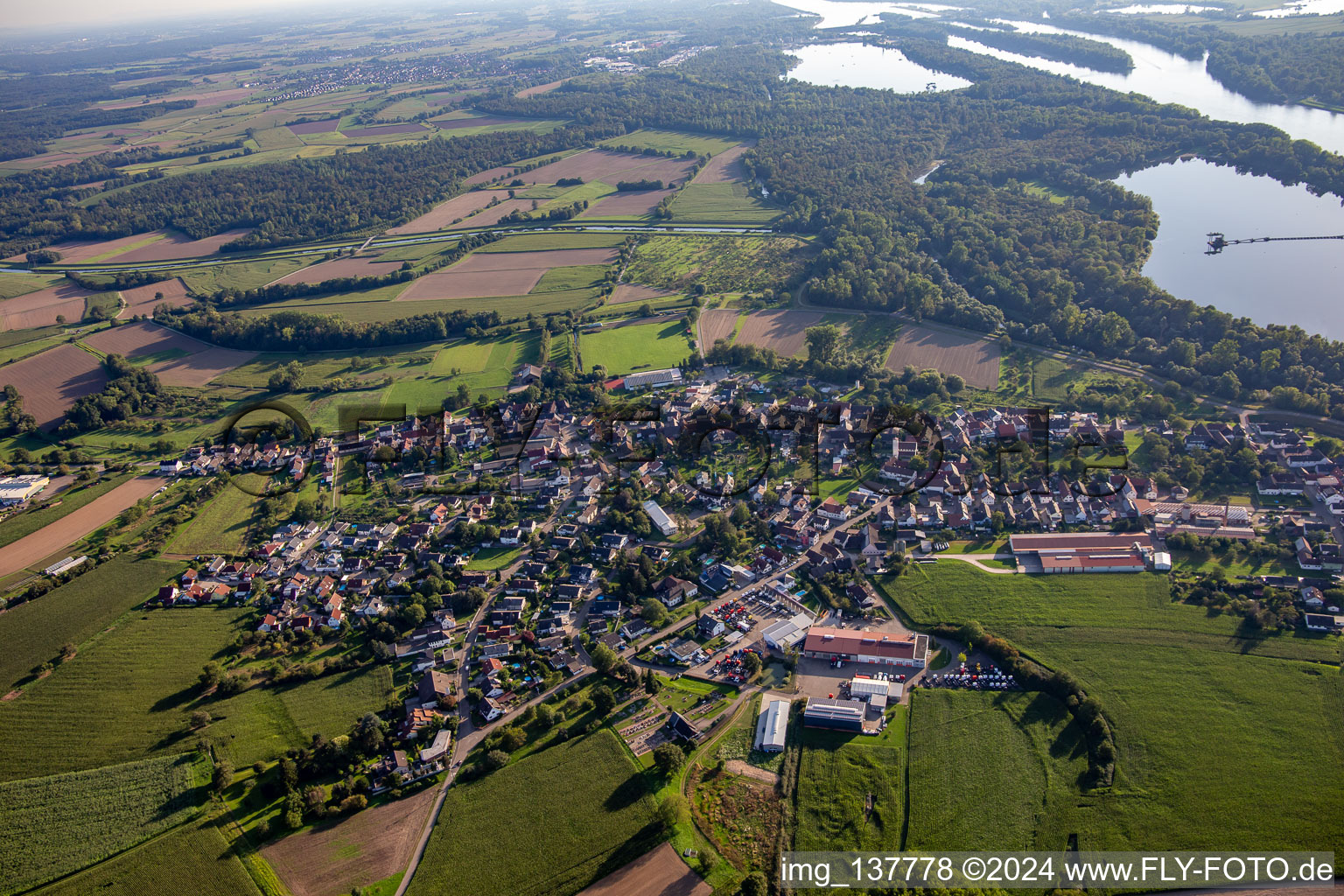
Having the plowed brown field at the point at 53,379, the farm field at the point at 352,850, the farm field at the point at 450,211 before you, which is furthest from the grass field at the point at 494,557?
the farm field at the point at 450,211

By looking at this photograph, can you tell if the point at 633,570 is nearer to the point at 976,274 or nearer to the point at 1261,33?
the point at 976,274

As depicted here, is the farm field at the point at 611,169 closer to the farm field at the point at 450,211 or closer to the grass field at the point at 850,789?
the farm field at the point at 450,211

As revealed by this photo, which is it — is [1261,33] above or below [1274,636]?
above

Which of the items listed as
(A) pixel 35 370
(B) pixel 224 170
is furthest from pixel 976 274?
(B) pixel 224 170

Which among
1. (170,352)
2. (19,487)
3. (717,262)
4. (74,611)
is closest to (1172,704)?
(74,611)

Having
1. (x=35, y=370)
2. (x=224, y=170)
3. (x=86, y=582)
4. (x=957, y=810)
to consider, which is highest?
(x=224, y=170)

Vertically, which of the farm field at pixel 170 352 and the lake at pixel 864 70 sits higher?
the lake at pixel 864 70

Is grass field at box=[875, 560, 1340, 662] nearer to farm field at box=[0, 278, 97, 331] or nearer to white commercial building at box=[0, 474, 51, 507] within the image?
white commercial building at box=[0, 474, 51, 507]
